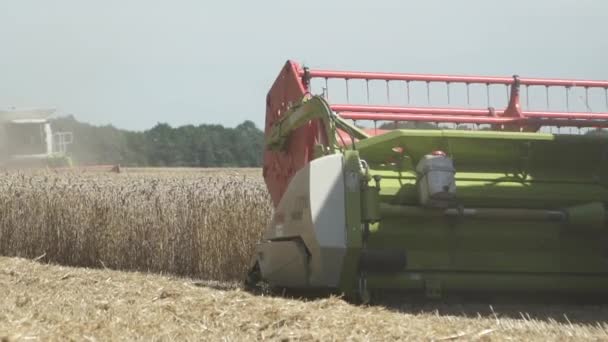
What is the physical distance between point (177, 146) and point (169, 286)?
3448 centimetres

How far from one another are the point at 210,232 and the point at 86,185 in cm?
231

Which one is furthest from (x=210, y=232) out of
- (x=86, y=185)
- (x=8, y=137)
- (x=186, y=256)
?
(x=8, y=137)

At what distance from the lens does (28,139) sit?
23.3m

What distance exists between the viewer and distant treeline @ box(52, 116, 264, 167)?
29.6 m

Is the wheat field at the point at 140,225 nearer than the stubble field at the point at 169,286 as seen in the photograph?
No

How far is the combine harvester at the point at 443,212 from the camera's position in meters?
5.24

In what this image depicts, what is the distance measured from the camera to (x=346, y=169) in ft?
17.3

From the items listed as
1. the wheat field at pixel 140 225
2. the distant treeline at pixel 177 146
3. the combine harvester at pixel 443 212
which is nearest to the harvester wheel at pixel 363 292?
the combine harvester at pixel 443 212

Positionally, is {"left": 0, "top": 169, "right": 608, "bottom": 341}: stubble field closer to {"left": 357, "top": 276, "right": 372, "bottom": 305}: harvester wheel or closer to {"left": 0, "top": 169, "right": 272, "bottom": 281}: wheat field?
{"left": 0, "top": 169, "right": 272, "bottom": 281}: wheat field

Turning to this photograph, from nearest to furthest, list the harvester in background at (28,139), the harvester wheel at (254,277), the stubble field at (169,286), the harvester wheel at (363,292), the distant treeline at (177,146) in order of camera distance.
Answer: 1. the stubble field at (169,286)
2. the harvester wheel at (363,292)
3. the harvester wheel at (254,277)
4. the harvester in background at (28,139)
5. the distant treeline at (177,146)

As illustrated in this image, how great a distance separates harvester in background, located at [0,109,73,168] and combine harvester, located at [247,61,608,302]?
18115 millimetres

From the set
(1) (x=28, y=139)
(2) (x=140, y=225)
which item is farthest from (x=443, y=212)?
(1) (x=28, y=139)

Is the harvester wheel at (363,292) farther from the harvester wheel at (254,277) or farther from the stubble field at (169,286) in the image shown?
the harvester wheel at (254,277)

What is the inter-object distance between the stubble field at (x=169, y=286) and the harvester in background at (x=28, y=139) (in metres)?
11.3
